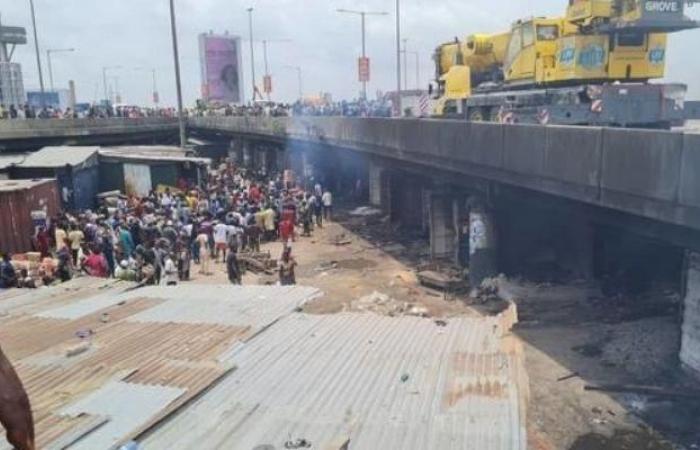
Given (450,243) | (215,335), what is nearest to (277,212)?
(450,243)

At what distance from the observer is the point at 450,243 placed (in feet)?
68.5

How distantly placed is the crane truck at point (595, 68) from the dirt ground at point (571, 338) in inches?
168

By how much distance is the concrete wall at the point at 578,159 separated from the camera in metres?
7.91

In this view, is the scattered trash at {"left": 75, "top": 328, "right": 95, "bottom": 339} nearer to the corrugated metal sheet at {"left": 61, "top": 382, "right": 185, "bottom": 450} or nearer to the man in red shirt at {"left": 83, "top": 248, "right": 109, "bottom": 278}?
the corrugated metal sheet at {"left": 61, "top": 382, "right": 185, "bottom": 450}

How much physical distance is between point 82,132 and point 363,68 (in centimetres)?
2001

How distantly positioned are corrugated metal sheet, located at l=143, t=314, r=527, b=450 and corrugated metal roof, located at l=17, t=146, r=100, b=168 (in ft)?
72.6

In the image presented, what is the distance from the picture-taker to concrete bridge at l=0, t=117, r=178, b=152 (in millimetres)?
40500

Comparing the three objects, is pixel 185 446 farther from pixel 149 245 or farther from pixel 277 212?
pixel 277 212

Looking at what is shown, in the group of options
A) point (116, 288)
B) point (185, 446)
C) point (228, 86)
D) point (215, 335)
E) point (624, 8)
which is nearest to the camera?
point (185, 446)

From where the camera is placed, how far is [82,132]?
4500 cm

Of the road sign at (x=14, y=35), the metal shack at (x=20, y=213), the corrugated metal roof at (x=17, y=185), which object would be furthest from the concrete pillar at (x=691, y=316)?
the road sign at (x=14, y=35)

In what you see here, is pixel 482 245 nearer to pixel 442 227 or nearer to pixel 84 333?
pixel 442 227

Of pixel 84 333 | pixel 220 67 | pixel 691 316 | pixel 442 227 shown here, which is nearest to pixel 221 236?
pixel 442 227

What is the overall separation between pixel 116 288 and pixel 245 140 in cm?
4164
